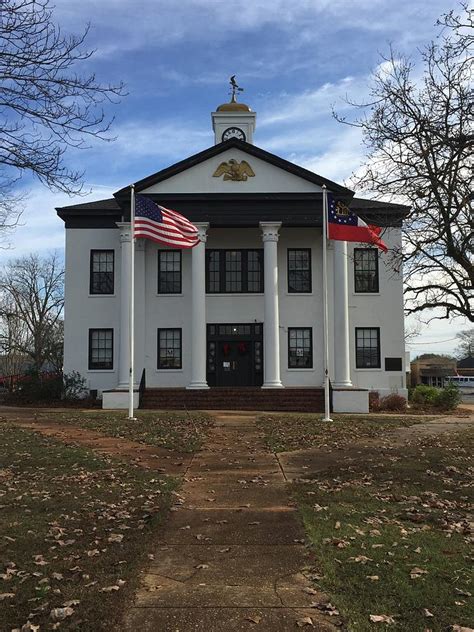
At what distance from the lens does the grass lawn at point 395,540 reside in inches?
176

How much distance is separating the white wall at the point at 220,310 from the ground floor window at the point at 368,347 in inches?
9.6

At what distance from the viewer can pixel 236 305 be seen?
2786 cm

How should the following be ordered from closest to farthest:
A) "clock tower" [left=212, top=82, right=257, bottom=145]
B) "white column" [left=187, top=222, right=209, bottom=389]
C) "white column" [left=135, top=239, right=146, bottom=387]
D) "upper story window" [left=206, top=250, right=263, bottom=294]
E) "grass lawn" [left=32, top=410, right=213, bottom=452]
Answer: "grass lawn" [left=32, top=410, right=213, bottom=452] < "white column" [left=187, top=222, right=209, bottom=389] < "white column" [left=135, top=239, right=146, bottom=387] < "upper story window" [left=206, top=250, right=263, bottom=294] < "clock tower" [left=212, top=82, right=257, bottom=145]

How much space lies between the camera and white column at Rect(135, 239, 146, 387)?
89.0 ft

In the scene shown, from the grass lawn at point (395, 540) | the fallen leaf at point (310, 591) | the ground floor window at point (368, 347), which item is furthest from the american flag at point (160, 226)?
the fallen leaf at point (310, 591)

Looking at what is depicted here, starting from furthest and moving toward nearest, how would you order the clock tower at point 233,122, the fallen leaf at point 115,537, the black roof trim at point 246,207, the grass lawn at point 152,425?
the clock tower at point 233,122 → the black roof trim at point 246,207 → the grass lawn at point 152,425 → the fallen leaf at point 115,537

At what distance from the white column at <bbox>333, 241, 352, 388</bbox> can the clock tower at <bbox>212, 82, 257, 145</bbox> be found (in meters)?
10.4

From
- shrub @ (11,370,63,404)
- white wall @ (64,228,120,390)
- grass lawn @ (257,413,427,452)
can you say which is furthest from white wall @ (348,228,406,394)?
shrub @ (11,370,63,404)

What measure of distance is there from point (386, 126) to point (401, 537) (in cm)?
780

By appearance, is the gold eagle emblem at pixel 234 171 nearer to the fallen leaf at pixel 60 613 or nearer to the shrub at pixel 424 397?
the shrub at pixel 424 397

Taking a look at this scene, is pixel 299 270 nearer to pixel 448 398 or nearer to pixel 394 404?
pixel 394 404

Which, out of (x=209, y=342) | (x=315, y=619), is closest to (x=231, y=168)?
(x=209, y=342)

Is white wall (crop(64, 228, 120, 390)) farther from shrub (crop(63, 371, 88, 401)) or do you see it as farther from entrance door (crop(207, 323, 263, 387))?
entrance door (crop(207, 323, 263, 387))

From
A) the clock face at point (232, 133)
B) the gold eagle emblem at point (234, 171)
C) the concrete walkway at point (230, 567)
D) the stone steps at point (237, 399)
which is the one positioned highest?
the clock face at point (232, 133)
